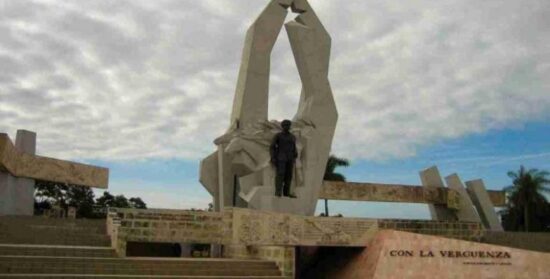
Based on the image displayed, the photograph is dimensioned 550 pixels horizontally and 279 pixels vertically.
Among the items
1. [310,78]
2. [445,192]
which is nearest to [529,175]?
[445,192]

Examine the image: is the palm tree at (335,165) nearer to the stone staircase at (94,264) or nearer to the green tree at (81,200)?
the green tree at (81,200)

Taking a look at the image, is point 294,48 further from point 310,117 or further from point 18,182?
point 18,182

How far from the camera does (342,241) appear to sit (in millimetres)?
9578

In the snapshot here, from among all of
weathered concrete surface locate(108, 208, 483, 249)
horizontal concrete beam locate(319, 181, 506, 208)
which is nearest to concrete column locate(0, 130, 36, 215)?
weathered concrete surface locate(108, 208, 483, 249)

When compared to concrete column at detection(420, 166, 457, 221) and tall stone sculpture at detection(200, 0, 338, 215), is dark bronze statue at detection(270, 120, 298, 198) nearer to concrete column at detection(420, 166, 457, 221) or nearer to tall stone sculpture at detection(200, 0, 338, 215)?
tall stone sculpture at detection(200, 0, 338, 215)

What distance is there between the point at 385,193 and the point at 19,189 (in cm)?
1413

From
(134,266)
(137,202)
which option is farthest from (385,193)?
(137,202)

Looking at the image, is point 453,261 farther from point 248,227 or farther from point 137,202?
point 137,202

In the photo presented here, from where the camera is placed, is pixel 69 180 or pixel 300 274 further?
pixel 69 180

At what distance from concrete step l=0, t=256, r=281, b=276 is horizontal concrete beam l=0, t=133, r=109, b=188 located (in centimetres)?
948

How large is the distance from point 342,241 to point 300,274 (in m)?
1.83

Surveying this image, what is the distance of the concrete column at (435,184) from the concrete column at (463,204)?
52 cm

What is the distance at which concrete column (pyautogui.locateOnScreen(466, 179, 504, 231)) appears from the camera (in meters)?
A: 22.4

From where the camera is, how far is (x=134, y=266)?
319 inches
